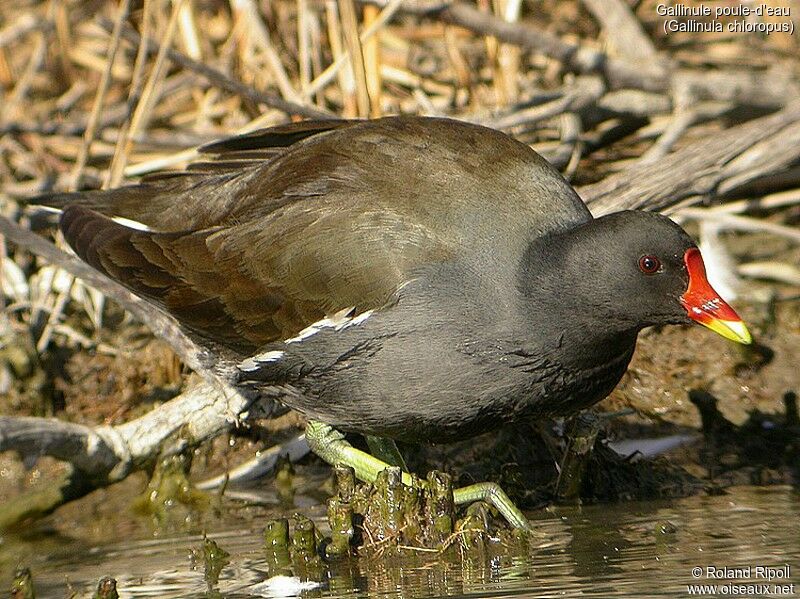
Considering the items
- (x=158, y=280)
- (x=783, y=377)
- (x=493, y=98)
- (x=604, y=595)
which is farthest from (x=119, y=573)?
(x=493, y=98)

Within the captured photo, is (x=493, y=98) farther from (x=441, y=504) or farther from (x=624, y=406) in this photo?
(x=441, y=504)

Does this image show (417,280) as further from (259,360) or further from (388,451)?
(388,451)

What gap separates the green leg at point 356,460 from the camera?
3813 mm

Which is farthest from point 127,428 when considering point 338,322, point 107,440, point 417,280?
point 417,280

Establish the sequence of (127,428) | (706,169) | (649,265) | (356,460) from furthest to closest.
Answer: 1. (706,169)
2. (127,428)
3. (356,460)
4. (649,265)

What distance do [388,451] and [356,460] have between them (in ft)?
0.55

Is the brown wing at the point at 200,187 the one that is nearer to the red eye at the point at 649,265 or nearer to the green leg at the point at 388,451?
the green leg at the point at 388,451

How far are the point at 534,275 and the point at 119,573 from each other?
5.10 ft

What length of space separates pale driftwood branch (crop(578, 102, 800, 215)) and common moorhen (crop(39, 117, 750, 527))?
99 cm

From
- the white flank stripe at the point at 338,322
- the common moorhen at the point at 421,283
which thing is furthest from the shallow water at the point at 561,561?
the white flank stripe at the point at 338,322

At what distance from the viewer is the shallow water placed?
126 inches

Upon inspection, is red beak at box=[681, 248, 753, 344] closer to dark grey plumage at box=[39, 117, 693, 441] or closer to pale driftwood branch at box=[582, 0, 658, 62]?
dark grey plumage at box=[39, 117, 693, 441]

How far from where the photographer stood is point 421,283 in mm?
3568

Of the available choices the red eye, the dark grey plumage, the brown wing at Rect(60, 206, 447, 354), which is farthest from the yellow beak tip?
the brown wing at Rect(60, 206, 447, 354)
